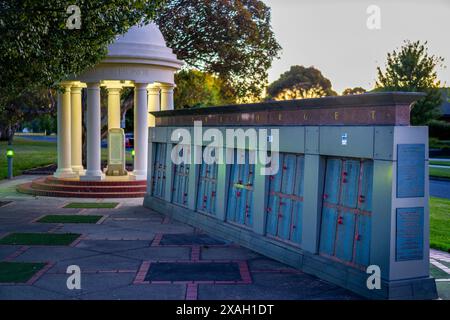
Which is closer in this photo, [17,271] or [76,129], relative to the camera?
[17,271]

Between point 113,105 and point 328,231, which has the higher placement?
point 113,105

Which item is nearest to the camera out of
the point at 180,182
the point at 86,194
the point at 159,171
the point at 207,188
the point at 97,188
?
the point at 207,188

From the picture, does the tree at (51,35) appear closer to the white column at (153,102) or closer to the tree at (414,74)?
the white column at (153,102)

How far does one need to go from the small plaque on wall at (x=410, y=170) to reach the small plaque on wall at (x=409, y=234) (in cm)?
24

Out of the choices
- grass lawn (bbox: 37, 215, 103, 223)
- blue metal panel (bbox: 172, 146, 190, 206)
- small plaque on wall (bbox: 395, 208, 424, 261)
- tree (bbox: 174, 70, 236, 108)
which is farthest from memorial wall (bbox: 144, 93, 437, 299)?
tree (bbox: 174, 70, 236, 108)

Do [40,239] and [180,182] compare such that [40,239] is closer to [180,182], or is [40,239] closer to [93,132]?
[180,182]

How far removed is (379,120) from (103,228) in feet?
26.5

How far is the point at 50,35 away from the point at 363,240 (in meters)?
8.88

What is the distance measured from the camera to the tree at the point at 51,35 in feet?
40.1

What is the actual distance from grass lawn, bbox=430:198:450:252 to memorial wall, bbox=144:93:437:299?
3.67 metres

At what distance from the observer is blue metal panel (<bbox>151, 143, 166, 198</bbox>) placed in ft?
56.1

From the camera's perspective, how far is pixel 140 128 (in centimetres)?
2184

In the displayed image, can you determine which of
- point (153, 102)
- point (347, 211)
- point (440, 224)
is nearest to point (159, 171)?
point (153, 102)

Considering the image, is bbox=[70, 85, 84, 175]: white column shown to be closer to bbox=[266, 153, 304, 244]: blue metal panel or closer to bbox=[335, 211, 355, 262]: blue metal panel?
bbox=[266, 153, 304, 244]: blue metal panel
